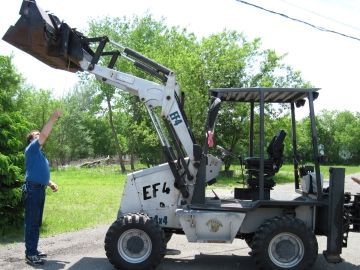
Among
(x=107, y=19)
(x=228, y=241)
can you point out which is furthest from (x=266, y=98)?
(x=107, y=19)

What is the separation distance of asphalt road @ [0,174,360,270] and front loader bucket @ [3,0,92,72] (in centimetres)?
308

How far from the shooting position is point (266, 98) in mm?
8469

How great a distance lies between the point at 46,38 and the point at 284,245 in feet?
15.2

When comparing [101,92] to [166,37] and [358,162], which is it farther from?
[358,162]

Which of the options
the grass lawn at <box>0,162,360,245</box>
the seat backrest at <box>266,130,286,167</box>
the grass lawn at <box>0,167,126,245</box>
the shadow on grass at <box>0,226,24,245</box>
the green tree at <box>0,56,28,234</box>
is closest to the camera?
the seat backrest at <box>266,130,286,167</box>

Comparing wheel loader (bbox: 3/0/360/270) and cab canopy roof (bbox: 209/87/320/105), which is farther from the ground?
cab canopy roof (bbox: 209/87/320/105)

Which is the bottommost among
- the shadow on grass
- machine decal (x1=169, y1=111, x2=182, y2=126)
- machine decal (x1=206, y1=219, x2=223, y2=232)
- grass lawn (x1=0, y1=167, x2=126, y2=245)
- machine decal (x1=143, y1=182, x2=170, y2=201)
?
the shadow on grass

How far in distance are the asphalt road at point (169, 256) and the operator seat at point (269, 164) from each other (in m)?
1.35

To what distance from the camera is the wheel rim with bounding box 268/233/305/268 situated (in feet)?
23.9

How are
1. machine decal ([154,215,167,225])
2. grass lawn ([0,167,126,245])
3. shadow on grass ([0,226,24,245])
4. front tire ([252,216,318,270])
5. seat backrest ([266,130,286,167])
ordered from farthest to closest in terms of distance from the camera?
grass lawn ([0,167,126,245]), shadow on grass ([0,226,24,245]), seat backrest ([266,130,286,167]), machine decal ([154,215,167,225]), front tire ([252,216,318,270])

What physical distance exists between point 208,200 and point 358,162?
2834 inches

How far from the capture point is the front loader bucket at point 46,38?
24.5 feet

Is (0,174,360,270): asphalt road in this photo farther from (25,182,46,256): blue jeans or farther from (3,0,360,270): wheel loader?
(3,0,360,270): wheel loader

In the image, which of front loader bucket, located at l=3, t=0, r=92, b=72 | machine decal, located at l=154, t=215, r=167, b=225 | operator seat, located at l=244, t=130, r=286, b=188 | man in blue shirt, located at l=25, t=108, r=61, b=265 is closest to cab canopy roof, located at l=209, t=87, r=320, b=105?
operator seat, located at l=244, t=130, r=286, b=188
